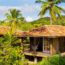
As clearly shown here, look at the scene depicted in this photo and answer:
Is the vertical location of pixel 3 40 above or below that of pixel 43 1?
below

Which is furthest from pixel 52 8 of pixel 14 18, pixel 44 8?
pixel 14 18

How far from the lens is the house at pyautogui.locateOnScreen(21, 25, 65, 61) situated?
29.5 metres

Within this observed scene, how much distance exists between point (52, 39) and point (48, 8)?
12149 mm

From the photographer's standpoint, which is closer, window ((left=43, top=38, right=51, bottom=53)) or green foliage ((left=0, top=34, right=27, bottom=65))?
green foliage ((left=0, top=34, right=27, bottom=65))

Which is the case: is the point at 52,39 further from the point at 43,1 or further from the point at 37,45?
the point at 43,1

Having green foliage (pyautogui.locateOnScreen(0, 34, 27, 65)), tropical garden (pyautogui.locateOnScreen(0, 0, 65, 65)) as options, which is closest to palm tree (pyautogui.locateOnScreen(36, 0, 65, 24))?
tropical garden (pyautogui.locateOnScreen(0, 0, 65, 65))

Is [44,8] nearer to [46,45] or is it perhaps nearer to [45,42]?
[45,42]

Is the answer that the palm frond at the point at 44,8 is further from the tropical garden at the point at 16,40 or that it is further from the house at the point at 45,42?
the house at the point at 45,42

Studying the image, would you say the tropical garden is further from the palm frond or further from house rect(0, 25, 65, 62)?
house rect(0, 25, 65, 62)

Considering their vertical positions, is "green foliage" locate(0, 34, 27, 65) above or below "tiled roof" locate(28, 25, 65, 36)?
below

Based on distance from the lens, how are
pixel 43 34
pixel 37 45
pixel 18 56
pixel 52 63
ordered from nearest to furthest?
pixel 52 63 < pixel 18 56 < pixel 43 34 < pixel 37 45

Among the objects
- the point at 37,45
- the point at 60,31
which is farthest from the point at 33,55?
the point at 60,31

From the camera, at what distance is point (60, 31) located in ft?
105

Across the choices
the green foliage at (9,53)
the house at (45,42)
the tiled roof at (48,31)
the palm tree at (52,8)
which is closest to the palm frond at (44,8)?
the palm tree at (52,8)
